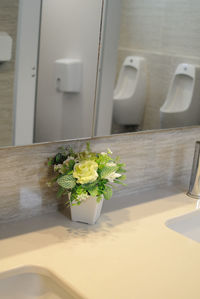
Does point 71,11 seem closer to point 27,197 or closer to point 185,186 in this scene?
point 27,197

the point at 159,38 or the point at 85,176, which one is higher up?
the point at 159,38

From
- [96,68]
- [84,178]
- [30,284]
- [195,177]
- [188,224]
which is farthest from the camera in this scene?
[195,177]

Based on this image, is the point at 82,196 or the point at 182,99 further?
the point at 182,99

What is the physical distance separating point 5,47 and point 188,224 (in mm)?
796

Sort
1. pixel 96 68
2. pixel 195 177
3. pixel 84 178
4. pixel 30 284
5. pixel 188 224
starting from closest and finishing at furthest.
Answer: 1. pixel 30 284
2. pixel 84 178
3. pixel 96 68
4. pixel 188 224
5. pixel 195 177

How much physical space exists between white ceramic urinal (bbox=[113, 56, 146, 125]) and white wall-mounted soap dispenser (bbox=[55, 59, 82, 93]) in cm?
15

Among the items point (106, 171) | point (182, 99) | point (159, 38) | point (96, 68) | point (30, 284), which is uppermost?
point (159, 38)

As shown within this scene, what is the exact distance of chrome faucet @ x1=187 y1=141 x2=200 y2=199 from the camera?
155 cm

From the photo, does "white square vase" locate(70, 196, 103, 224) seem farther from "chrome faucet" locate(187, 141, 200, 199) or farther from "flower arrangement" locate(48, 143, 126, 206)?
"chrome faucet" locate(187, 141, 200, 199)

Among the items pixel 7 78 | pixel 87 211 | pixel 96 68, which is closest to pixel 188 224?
pixel 87 211

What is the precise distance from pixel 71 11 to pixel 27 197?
0.53m

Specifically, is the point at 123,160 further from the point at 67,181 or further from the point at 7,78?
the point at 7,78

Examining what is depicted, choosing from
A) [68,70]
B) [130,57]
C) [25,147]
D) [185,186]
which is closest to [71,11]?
[68,70]

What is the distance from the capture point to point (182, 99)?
1625mm
